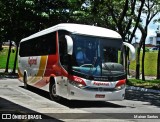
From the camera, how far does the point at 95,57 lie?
1445 cm

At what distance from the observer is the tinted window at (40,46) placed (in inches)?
662

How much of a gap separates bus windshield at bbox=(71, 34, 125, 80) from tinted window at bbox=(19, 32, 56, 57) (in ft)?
6.65

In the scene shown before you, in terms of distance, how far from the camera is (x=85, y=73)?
46.7ft

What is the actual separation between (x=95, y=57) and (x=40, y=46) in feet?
17.7

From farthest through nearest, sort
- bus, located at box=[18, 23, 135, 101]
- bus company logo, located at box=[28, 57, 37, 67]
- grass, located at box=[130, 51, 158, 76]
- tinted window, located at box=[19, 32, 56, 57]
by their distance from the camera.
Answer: grass, located at box=[130, 51, 158, 76], bus company logo, located at box=[28, 57, 37, 67], tinted window, located at box=[19, 32, 56, 57], bus, located at box=[18, 23, 135, 101]

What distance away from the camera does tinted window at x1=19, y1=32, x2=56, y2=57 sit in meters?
16.8

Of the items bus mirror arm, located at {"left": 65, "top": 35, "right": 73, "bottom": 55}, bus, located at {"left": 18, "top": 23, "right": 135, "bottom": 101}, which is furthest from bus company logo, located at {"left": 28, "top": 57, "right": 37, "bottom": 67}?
bus mirror arm, located at {"left": 65, "top": 35, "right": 73, "bottom": 55}

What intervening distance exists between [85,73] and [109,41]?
69.0 inches

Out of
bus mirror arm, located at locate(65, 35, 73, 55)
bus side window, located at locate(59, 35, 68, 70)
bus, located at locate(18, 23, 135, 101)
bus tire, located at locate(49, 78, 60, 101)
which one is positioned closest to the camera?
bus mirror arm, located at locate(65, 35, 73, 55)

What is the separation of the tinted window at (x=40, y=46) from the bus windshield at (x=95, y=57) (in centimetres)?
203

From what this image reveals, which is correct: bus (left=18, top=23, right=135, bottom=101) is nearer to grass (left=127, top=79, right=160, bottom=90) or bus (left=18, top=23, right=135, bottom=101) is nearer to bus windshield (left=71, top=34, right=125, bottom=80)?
Result: bus windshield (left=71, top=34, right=125, bottom=80)

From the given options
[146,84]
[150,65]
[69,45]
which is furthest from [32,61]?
[150,65]

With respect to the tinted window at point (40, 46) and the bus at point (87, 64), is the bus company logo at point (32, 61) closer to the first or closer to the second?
the tinted window at point (40, 46)

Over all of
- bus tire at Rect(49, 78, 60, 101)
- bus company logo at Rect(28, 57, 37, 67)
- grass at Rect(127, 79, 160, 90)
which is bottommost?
grass at Rect(127, 79, 160, 90)
